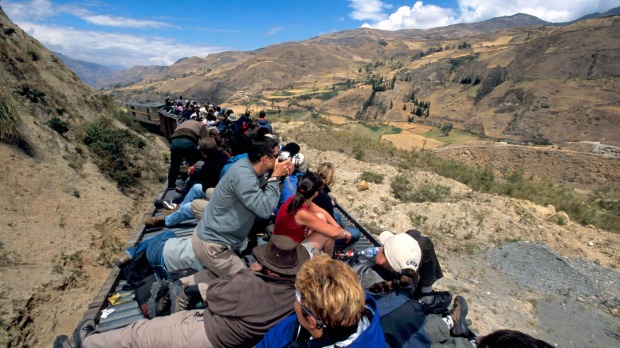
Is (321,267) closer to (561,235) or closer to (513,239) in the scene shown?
(513,239)

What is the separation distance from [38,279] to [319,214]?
5.55 meters

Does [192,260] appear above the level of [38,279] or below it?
above

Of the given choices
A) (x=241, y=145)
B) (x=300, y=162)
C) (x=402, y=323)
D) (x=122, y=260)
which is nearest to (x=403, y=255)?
(x=402, y=323)

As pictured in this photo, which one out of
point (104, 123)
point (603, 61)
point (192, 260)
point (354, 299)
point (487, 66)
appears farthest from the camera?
point (487, 66)

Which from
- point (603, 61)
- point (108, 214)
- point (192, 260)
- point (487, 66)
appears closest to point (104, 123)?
point (108, 214)

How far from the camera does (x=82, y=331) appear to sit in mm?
2918

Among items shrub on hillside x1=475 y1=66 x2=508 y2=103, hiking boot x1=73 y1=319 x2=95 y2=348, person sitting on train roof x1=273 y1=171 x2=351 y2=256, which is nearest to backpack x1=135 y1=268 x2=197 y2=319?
hiking boot x1=73 y1=319 x2=95 y2=348

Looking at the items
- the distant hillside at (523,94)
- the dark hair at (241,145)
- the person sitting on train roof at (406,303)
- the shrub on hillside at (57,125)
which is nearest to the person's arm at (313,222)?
the person sitting on train roof at (406,303)

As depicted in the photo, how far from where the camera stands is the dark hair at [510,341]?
1.41 metres

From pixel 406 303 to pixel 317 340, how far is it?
1.15 m

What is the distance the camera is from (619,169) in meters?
20.8

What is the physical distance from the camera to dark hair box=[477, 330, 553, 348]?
4.62 ft

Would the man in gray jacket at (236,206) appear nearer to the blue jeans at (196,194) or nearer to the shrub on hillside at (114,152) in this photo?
the blue jeans at (196,194)

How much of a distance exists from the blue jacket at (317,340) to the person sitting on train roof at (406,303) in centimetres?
65
